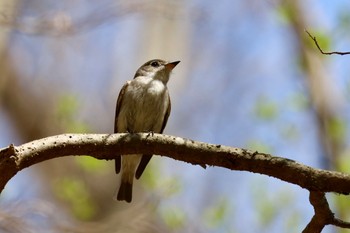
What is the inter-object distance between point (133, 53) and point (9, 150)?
6816mm

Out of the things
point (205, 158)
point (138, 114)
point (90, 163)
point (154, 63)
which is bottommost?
point (205, 158)

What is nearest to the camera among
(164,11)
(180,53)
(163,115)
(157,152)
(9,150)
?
(9,150)

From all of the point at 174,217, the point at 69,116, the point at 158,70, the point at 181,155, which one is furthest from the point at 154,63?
the point at 181,155

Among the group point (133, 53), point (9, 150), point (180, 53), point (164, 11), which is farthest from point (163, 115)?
point (180, 53)

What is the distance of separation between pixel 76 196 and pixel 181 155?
4.28 metres

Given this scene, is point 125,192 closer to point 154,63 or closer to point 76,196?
point 154,63

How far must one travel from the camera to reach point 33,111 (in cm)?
864

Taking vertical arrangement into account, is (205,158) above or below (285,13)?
below

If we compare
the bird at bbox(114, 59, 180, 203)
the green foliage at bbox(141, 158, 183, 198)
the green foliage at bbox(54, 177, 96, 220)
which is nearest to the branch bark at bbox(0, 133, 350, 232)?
the bird at bbox(114, 59, 180, 203)

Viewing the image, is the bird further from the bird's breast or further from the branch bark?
the branch bark

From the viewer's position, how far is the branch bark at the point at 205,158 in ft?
10.4

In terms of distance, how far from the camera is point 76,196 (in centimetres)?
743

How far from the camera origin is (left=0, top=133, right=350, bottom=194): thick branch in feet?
10.4

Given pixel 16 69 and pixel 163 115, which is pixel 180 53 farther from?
pixel 163 115
